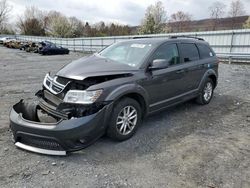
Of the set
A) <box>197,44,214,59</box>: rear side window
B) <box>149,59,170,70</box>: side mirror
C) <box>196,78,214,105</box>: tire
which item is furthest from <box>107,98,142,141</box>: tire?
<box>197,44,214,59</box>: rear side window

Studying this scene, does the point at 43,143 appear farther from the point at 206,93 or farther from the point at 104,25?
the point at 104,25

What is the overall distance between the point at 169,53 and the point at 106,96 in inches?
77.3

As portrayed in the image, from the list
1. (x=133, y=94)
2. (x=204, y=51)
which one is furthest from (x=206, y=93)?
(x=133, y=94)

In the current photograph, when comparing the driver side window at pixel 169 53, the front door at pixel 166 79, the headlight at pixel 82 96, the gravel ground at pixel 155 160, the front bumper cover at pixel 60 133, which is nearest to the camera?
the gravel ground at pixel 155 160

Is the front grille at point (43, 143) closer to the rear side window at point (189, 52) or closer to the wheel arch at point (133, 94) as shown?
the wheel arch at point (133, 94)

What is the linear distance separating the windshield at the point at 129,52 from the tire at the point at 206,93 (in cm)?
217

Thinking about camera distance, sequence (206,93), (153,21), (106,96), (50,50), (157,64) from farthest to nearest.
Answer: (153,21) → (50,50) → (206,93) → (157,64) → (106,96)

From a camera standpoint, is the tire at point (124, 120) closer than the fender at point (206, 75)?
Yes

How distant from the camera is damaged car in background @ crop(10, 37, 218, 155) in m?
3.41

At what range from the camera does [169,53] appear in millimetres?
4910

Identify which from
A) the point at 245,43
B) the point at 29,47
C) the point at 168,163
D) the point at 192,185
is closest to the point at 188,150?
the point at 168,163

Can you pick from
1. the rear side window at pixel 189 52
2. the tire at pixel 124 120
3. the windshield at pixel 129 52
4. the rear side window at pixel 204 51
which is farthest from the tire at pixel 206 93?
the tire at pixel 124 120

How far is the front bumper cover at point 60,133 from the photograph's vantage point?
10.9 feet

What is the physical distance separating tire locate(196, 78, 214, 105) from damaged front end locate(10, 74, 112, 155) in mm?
3171
